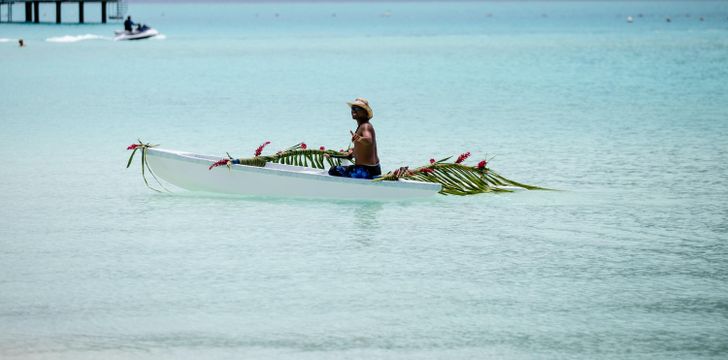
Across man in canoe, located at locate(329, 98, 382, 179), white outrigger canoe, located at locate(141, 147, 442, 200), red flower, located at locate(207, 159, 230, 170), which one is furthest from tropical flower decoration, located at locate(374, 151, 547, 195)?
red flower, located at locate(207, 159, 230, 170)

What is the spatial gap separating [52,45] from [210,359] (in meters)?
71.9

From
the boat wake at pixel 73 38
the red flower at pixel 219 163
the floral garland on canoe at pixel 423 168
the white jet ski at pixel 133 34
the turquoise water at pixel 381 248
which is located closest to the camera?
the turquoise water at pixel 381 248

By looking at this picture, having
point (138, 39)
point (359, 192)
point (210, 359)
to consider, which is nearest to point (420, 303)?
point (210, 359)

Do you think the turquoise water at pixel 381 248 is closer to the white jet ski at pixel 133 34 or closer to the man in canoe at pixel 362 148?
the man in canoe at pixel 362 148

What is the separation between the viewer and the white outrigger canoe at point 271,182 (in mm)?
15453

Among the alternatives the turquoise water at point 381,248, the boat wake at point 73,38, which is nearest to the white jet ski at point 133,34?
the boat wake at point 73,38

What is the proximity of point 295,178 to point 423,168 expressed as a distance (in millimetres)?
1902

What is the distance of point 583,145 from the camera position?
23656mm

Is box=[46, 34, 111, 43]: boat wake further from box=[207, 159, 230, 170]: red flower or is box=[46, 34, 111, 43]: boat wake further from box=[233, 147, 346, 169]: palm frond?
box=[207, 159, 230, 170]: red flower

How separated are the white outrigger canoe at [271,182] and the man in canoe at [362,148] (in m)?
0.15

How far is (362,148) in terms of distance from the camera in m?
15.2

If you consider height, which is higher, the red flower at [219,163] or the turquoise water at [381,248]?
the red flower at [219,163]

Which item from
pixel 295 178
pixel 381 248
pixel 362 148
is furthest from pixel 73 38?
pixel 381 248

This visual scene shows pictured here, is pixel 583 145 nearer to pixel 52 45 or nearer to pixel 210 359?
pixel 210 359
